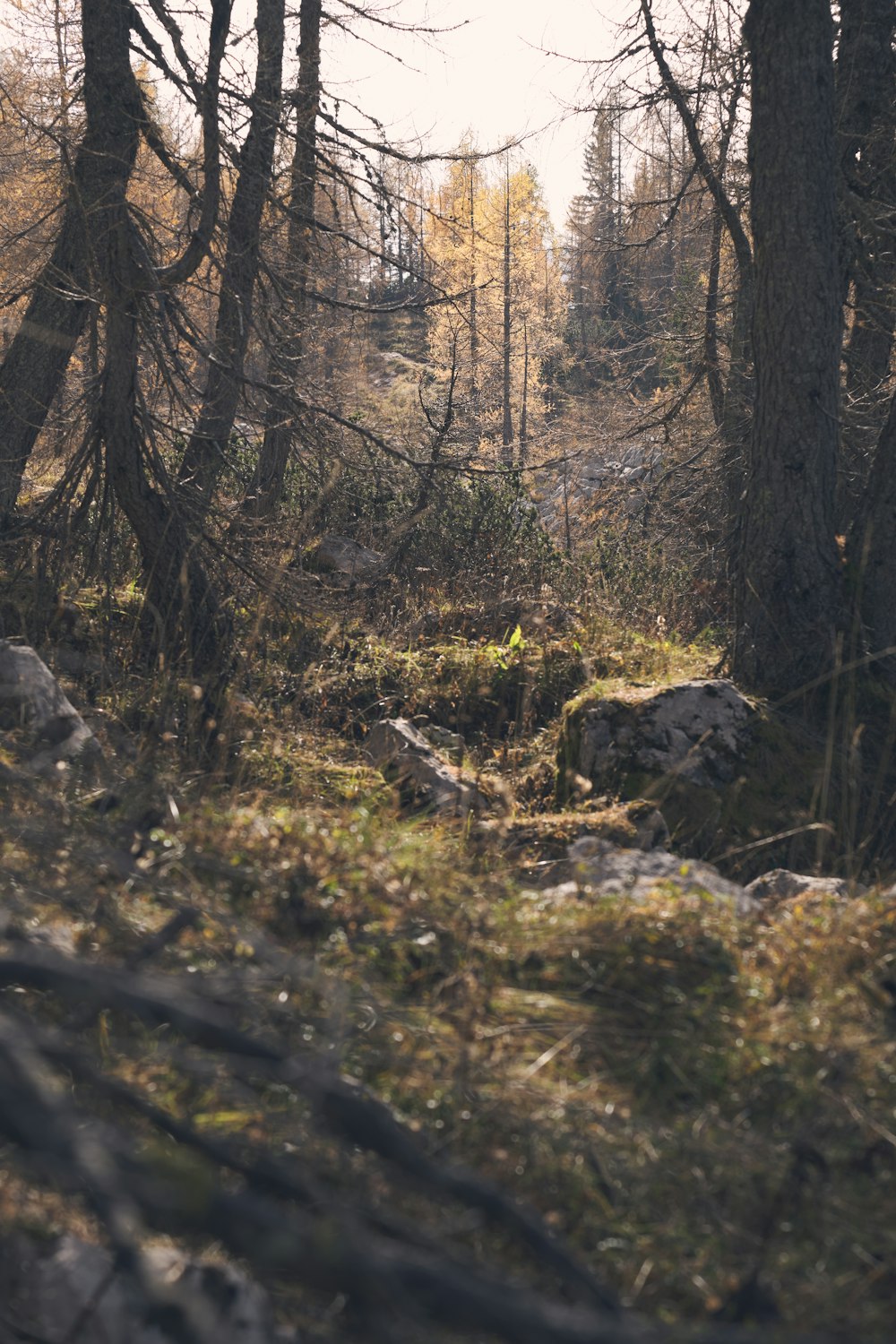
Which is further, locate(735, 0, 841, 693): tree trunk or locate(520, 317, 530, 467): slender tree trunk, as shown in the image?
locate(520, 317, 530, 467): slender tree trunk

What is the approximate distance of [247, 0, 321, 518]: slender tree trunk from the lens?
705 centimetres

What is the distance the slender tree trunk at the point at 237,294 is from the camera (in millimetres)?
6414

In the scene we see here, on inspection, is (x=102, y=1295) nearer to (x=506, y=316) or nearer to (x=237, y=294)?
(x=237, y=294)

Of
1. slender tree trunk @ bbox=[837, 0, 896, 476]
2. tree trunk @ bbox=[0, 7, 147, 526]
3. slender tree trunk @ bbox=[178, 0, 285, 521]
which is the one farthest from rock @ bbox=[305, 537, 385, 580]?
slender tree trunk @ bbox=[837, 0, 896, 476]

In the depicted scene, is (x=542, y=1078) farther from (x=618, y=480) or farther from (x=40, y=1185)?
(x=618, y=480)

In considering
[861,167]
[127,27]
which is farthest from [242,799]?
[861,167]

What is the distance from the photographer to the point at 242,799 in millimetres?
4414

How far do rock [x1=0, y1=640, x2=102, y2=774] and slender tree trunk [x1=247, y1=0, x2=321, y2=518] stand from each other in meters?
2.18

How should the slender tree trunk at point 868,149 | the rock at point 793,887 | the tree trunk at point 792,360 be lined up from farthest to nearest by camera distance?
1. the slender tree trunk at point 868,149
2. the tree trunk at point 792,360
3. the rock at point 793,887

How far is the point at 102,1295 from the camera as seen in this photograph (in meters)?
2.04

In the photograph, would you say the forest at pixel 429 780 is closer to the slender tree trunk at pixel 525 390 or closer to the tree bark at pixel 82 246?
the tree bark at pixel 82 246

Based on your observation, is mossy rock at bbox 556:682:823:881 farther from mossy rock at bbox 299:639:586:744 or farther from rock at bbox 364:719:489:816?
mossy rock at bbox 299:639:586:744

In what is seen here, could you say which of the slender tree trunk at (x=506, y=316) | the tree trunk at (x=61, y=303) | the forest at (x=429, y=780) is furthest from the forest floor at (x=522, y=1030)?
the slender tree trunk at (x=506, y=316)

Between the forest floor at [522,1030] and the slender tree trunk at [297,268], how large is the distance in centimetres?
345
